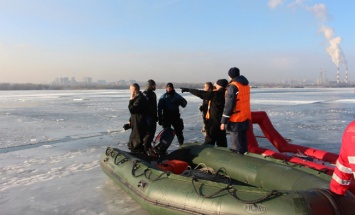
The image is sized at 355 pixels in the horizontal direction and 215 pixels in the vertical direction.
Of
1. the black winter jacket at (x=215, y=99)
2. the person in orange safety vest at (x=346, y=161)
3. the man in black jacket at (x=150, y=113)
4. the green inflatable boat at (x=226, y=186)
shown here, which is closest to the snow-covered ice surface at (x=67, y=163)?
the green inflatable boat at (x=226, y=186)

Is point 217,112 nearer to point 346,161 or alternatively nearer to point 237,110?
point 237,110

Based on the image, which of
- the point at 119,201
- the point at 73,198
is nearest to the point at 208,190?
the point at 119,201

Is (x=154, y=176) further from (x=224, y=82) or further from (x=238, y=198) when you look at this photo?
(x=224, y=82)

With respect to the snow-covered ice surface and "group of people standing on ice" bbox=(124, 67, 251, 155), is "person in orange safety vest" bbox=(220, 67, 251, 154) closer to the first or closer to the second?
"group of people standing on ice" bbox=(124, 67, 251, 155)

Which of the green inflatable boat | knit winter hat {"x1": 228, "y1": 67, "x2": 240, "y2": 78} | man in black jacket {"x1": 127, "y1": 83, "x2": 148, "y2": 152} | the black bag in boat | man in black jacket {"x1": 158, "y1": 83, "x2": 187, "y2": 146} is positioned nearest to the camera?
the green inflatable boat

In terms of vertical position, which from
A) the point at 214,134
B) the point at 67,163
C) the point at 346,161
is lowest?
the point at 67,163

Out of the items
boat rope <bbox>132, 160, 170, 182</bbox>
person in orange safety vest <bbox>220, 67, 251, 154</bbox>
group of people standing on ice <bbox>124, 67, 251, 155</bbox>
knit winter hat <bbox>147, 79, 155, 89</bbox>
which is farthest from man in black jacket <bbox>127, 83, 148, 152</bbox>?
person in orange safety vest <bbox>220, 67, 251, 154</bbox>

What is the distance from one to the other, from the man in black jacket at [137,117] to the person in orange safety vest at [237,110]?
1.29m

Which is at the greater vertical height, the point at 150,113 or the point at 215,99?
the point at 215,99

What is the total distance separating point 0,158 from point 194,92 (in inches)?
152

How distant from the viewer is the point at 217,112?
495 cm

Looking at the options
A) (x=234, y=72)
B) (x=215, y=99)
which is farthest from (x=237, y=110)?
(x=215, y=99)

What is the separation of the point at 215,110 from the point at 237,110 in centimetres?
67

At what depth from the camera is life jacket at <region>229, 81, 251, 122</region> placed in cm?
424
